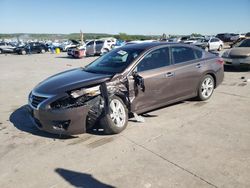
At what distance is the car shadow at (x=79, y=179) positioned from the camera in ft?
10.3

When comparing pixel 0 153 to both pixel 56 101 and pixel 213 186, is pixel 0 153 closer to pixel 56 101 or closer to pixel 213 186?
pixel 56 101

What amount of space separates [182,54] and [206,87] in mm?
1138

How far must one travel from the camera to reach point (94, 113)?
4387 mm

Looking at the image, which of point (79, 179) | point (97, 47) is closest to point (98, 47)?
point (97, 47)

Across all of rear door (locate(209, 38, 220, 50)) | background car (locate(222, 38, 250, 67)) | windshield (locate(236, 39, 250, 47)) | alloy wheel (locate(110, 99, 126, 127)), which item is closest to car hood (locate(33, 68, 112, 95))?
alloy wheel (locate(110, 99, 126, 127))

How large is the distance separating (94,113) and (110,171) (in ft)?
4.01

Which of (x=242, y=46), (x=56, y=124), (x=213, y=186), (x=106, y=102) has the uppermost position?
(x=242, y=46)

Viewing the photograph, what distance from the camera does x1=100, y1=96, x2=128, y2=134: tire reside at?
4462mm

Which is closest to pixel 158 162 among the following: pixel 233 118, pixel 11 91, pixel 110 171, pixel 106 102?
pixel 110 171

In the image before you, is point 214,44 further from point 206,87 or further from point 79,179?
point 79,179

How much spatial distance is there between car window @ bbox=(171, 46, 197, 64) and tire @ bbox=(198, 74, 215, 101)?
0.61m

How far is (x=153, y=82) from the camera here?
5145mm

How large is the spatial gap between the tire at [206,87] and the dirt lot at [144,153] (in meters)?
0.58

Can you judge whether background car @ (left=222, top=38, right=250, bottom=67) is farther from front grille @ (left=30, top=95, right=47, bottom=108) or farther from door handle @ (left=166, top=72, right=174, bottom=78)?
front grille @ (left=30, top=95, right=47, bottom=108)
